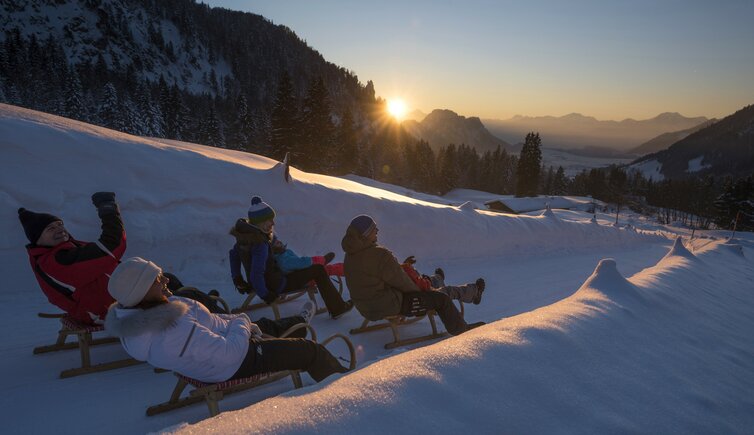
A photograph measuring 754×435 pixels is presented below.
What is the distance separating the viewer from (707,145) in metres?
158

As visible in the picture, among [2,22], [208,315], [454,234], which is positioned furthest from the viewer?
[2,22]

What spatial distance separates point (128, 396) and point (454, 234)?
8.34 m

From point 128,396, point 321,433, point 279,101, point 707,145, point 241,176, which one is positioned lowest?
point 128,396

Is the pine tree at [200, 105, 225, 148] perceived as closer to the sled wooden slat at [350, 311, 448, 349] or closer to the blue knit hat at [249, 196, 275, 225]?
the blue knit hat at [249, 196, 275, 225]

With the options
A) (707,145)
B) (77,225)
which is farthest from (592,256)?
(707,145)

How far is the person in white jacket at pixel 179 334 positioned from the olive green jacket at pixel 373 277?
1.56 metres

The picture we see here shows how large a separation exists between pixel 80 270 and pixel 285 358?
7.69 ft

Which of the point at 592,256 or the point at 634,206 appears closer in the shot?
the point at 592,256

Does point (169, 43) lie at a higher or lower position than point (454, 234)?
higher

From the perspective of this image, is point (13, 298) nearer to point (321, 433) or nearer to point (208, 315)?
point (208, 315)

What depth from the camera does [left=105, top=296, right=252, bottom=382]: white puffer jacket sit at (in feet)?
7.81

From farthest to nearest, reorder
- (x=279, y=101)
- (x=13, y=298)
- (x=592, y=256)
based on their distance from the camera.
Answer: (x=279, y=101)
(x=592, y=256)
(x=13, y=298)

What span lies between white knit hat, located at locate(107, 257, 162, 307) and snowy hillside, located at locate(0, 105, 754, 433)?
932mm

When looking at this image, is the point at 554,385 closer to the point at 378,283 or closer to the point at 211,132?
the point at 378,283
